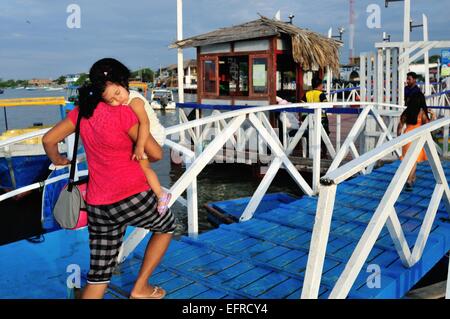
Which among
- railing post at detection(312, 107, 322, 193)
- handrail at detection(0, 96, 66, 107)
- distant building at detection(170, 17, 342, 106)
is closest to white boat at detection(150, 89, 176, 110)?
handrail at detection(0, 96, 66, 107)

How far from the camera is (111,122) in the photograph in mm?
2211

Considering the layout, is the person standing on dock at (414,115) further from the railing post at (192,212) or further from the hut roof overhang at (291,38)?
the hut roof overhang at (291,38)

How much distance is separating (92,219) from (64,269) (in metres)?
1.44

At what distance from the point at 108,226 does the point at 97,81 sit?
0.77m

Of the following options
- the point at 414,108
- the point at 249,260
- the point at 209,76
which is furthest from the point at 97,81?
the point at 209,76

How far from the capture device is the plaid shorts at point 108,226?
2348 millimetres

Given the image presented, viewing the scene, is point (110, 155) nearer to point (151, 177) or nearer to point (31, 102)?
point (151, 177)

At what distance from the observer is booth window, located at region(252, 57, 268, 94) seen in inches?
425

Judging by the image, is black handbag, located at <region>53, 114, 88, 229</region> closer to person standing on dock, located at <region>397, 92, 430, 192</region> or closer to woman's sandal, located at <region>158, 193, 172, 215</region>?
woman's sandal, located at <region>158, 193, 172, 215</region>

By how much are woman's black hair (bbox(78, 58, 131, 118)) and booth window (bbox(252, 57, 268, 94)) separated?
879 centimetres

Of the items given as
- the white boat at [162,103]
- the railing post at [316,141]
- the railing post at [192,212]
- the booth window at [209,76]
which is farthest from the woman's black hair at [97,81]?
the white boat at [162,103]

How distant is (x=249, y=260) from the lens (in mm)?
3533
